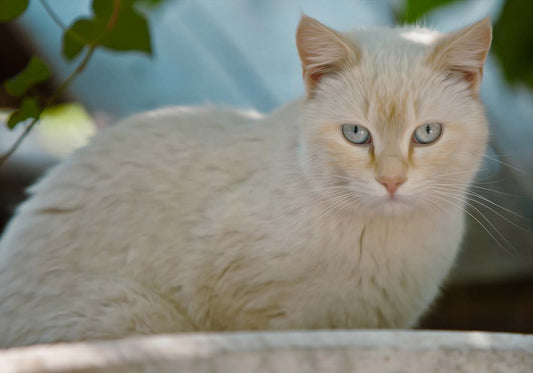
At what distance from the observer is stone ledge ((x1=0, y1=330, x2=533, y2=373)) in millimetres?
1307

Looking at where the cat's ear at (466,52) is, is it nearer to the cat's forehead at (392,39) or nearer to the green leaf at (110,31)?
the cat's forehead at (392,39)

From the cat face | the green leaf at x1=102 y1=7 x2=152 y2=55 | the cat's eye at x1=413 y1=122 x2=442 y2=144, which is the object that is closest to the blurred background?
the green leaf at x1=102 y1=7 x2=152 y2=55

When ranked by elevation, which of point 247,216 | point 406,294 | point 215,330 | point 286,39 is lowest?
point 286,39

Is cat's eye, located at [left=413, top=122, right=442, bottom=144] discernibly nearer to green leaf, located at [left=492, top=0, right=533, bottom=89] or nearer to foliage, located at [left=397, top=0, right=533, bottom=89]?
foliage, located at [left=397, top=0, right=533, bottom=89]

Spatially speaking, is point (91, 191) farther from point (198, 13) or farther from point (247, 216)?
point (198, 13)

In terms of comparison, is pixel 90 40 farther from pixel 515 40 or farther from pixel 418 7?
pixel 515 40

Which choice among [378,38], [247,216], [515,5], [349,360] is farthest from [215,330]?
[515,5]

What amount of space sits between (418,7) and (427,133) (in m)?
0.90

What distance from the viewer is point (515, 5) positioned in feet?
9.84

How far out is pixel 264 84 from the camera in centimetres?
479

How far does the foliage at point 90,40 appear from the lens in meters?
2.25

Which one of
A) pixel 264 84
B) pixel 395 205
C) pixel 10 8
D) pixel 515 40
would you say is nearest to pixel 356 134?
pixel 395 205

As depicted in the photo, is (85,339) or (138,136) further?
(138,136)

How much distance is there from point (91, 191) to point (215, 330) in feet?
2.09
